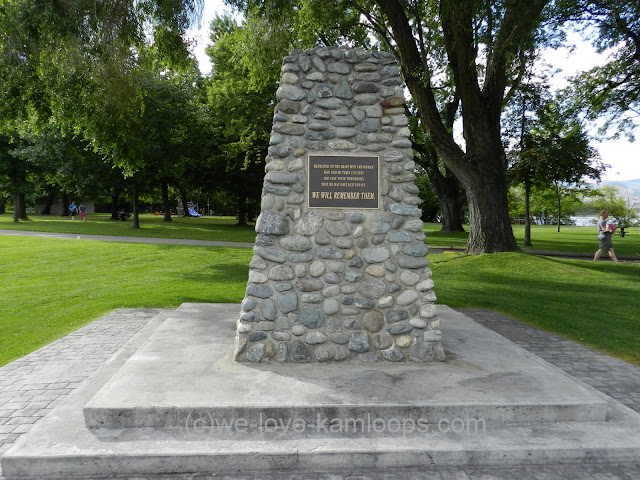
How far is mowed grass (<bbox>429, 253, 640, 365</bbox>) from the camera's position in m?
7.59

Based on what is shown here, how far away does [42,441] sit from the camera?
3.53 m

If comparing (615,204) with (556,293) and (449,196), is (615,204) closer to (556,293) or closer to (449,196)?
(449,196)

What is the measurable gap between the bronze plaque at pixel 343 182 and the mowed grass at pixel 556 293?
176 inches

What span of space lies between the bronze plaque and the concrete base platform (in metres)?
1.86

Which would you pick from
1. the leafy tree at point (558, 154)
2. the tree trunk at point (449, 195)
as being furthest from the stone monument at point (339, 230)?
the tree trunk at point (449, 195)

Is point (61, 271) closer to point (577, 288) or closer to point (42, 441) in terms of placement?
point (42, 441)

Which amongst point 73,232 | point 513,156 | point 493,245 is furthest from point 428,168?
point 73,232

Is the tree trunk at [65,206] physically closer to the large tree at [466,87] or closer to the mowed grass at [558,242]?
the mowed grass at [558,242]

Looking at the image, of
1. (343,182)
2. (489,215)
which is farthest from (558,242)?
(343,182)

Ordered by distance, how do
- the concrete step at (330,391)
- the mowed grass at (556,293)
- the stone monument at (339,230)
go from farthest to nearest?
the mowed grass at (556,293), the stone monument at (339,230), the concrete step at (330,391)

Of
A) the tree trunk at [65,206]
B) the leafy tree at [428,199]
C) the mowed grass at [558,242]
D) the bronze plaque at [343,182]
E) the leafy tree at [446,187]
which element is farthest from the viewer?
the leafy tree at [428,199]

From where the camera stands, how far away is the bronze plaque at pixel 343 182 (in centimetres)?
515

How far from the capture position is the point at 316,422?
12.7ft

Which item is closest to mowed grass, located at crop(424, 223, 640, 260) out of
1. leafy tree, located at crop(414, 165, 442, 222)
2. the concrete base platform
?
the concrete base platform
